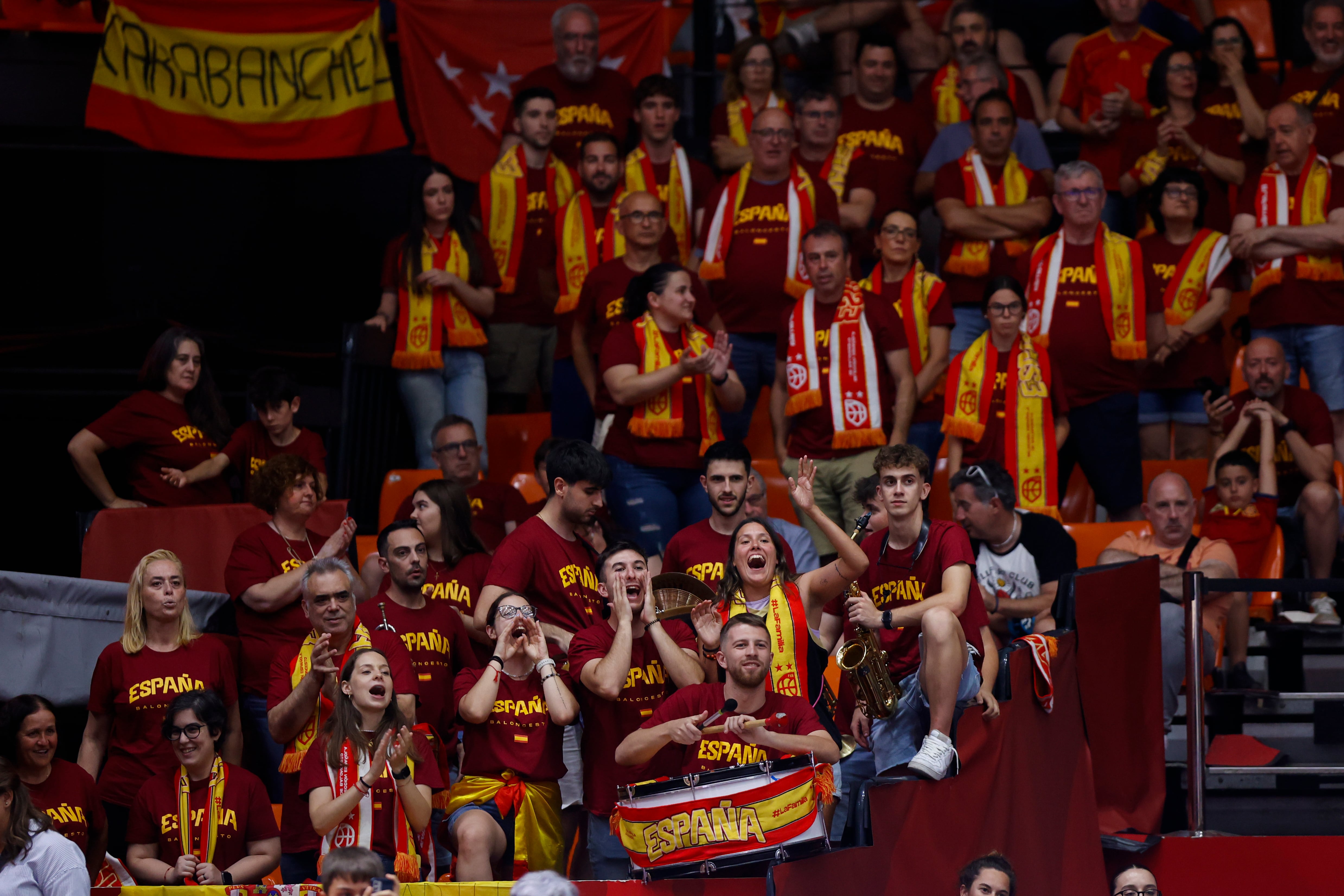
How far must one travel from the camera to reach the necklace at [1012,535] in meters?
7.52

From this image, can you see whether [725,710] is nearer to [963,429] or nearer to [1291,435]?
[963,429]

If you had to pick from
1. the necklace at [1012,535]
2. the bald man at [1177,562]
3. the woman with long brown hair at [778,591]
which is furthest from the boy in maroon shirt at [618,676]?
the bald man at [1177,562]

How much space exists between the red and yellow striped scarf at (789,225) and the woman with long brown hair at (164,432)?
2824mm

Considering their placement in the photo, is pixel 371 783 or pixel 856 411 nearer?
pixel 371 783

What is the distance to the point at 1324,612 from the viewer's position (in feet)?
27.3

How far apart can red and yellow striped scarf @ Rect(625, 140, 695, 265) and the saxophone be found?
4.25m

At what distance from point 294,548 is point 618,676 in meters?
2.16

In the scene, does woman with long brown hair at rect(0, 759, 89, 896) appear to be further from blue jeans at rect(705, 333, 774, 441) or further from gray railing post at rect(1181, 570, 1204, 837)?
blue jeans at rect(705, 333, 774, 441)

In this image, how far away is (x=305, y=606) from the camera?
669 centimetres

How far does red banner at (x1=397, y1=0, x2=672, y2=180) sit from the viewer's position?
1130 centimetres

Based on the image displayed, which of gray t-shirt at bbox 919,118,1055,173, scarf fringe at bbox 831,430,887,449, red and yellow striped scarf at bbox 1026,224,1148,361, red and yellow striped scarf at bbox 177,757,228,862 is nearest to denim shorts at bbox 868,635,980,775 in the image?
scarf fringe at bbox 831,430,887,449

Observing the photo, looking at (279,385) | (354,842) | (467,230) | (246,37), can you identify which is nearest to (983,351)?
(467,230)

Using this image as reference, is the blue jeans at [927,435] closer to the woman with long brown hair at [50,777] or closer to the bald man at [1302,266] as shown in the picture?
the bald man at [1302,266]

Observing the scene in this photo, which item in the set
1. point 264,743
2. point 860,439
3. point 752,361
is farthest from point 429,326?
point 264,743
